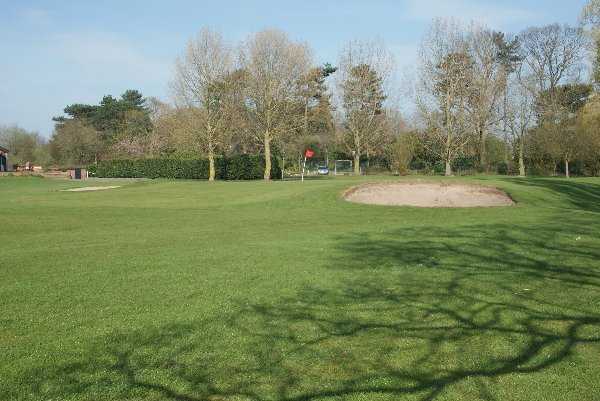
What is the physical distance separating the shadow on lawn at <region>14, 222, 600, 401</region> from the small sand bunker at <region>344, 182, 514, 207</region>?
14477 mm

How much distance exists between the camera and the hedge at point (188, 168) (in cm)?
5006

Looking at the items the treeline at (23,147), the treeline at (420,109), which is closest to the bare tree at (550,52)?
the treeline at (420,109)

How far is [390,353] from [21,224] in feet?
52.9

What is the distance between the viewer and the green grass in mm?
4410

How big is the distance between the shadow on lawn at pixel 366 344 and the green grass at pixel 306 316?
0.02 metres

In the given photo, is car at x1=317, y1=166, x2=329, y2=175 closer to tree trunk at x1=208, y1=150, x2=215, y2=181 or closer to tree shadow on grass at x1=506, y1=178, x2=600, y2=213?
tree trunk at x1=208, y1=150, x2=215, y2=181

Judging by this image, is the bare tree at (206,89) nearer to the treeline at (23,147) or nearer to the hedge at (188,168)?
the hedge at (188,168)

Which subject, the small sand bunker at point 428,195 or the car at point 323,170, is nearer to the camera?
the small sand bunker at point 428,195

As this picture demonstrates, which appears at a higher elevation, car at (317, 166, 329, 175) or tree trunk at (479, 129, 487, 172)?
tree trunk at (479, 129, 487, 172)

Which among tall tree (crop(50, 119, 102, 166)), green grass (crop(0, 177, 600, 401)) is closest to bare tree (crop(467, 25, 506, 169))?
green grass (crop(0, 177, 600, 401))

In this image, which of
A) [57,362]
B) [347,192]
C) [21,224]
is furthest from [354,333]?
[347,192]

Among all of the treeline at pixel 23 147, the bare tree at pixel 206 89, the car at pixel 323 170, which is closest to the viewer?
the bare tree at pixel 206 89

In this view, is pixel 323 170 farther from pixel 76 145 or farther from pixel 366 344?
pixel 366 344

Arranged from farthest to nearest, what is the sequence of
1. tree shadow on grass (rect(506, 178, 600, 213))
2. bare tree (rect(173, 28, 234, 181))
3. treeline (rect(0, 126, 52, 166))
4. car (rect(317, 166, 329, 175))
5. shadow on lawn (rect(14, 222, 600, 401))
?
treeline (rect(0, 126, 52, 166)) < car (rect(317, 166, 329, 175)) < bare tree (rect(173, 28, 234, 181)) < tree shadow on grass (rect(506, 178, 600, 213)) < shadow on lawn (rect(14, 222, 600, 401))
